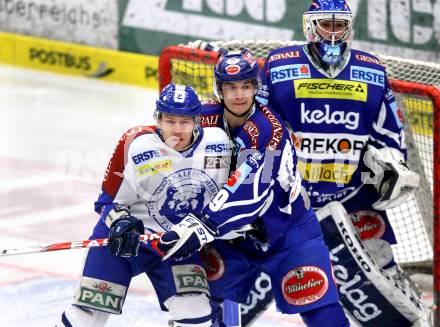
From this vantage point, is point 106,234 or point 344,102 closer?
point 106,234

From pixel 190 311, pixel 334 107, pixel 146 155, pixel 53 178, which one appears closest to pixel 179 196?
pixel 146 155

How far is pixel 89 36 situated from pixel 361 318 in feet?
19.3

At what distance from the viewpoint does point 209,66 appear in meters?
6.29

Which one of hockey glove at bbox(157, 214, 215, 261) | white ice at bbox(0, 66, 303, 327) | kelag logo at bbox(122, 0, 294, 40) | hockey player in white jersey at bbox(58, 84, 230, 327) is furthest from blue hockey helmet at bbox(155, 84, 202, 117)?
kelag logo at bbox(122, 0, 294, 40)

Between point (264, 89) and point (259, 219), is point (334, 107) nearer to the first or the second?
point (264, 89)

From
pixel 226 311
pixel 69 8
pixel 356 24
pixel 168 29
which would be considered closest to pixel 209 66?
pixel 226 311

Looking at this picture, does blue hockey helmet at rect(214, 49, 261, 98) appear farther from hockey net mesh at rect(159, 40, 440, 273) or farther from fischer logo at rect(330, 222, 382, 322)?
hockey net mesh at rect(159, 40, 440, 273)

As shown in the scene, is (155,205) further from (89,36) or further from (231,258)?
(89,36)

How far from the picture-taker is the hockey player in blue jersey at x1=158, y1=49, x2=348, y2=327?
4555 millimetres

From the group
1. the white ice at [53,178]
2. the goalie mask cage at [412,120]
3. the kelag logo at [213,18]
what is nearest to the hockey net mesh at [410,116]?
the goalie mask cage at [412,120]

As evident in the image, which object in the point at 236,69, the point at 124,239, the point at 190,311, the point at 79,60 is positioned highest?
the point at 79,60

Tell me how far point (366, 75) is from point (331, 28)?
250 millimetres

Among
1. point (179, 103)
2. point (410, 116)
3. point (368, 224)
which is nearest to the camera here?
point (179, 103)

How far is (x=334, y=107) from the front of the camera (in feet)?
17.3
